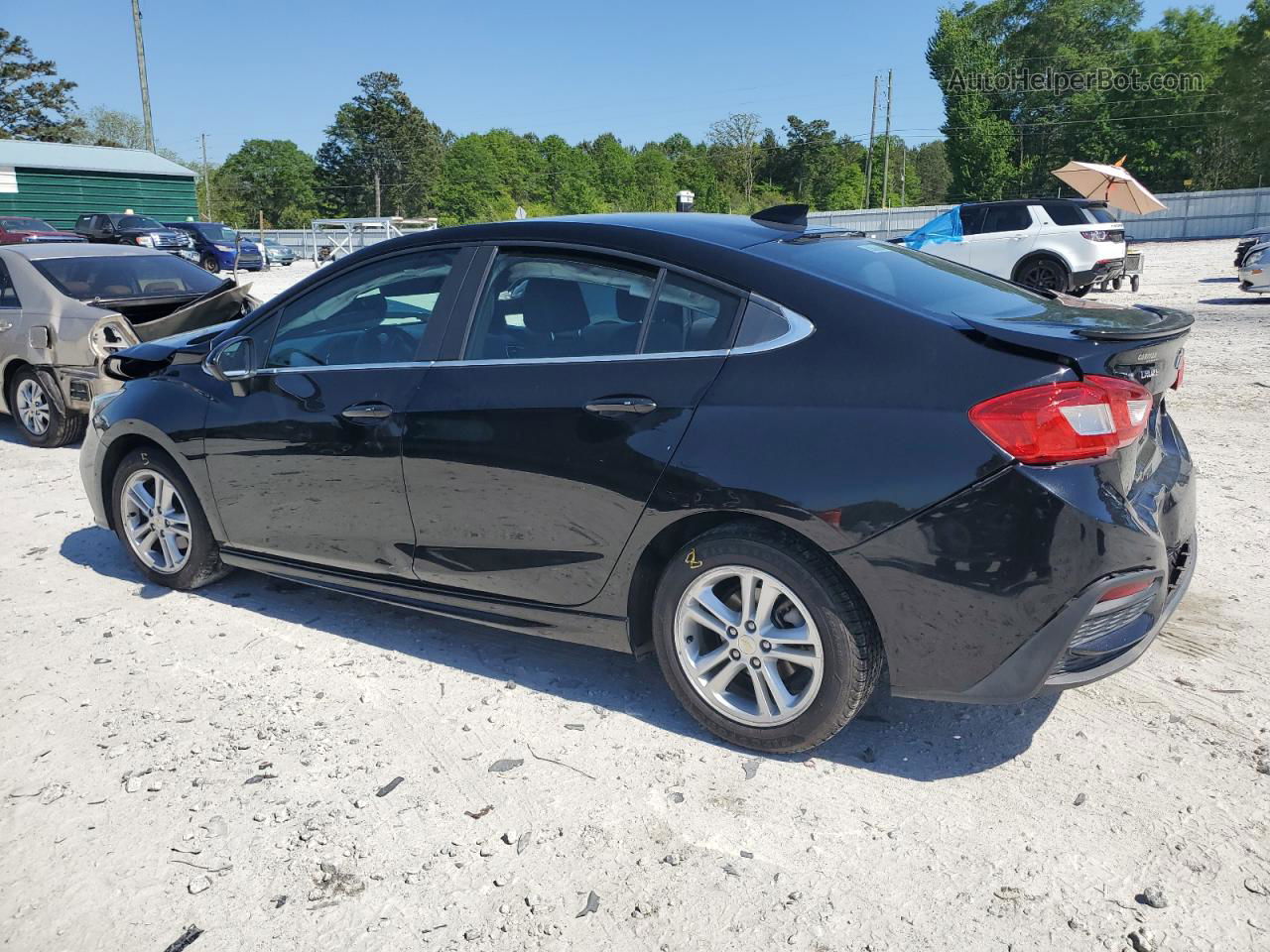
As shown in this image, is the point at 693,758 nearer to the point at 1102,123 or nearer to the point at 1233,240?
the point at 1233,240

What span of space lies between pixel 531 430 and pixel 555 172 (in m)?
77.8

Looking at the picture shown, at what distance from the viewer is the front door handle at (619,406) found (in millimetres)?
3117

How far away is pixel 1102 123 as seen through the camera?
6044 cm

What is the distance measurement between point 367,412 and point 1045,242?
1554 centimetres

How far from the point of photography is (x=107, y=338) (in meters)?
7.77

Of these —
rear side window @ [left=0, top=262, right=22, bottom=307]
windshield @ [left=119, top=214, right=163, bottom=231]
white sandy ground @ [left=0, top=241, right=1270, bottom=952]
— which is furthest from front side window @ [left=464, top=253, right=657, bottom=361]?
windshield @ [left=119, top=214, right=163, bottom=231]

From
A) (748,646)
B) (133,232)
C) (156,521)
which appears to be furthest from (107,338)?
(133,232)

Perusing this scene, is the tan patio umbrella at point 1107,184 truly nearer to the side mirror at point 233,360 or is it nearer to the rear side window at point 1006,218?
the rear side window at point 1006,218

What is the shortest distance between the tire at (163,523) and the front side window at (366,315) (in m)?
0.91

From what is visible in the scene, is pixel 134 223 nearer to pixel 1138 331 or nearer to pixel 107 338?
pixel 107 338

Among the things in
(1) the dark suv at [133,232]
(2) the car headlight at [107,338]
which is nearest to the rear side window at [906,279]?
(2) the car headlight at [107,338]

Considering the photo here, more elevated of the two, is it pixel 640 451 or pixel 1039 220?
pixel 1039 220

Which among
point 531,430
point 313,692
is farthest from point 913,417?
point 313,692

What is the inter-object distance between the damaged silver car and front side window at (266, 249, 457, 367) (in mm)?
4345
